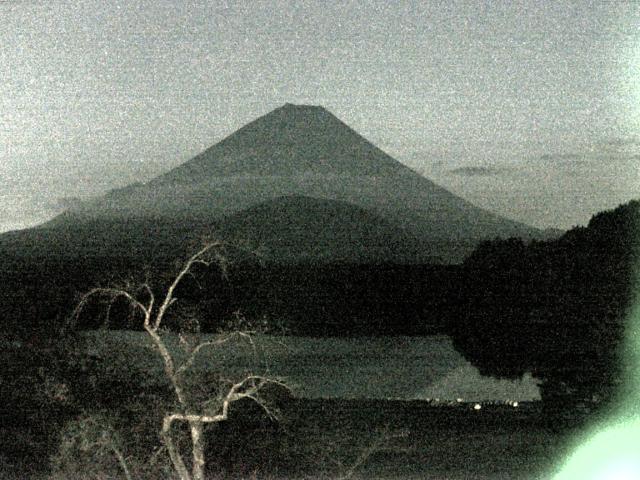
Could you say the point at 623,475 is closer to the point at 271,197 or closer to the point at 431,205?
the point at 271,197

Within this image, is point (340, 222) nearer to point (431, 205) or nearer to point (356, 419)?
point (431, 205)

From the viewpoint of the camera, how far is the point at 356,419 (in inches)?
487

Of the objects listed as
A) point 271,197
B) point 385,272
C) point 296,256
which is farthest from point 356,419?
point 271,197

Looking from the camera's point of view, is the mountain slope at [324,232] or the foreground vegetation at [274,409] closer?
→ the foreground vegetation at [274,409]

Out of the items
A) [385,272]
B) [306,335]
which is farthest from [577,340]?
[385,272]

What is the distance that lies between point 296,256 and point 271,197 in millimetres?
26194

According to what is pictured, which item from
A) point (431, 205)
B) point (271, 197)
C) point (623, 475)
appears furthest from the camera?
point (431, 205)

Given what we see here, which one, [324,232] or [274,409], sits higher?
[274,409]

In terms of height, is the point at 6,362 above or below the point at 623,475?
above

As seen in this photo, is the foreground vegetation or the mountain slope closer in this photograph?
the foreground vegetation

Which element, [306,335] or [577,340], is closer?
[577,340]

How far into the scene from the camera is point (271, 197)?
83.2 metres

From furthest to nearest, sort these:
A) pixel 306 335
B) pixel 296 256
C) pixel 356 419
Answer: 1. pixel 296 256
2. pixel 306 335
3. pixel 356 419

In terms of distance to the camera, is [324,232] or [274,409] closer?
[274,409]
